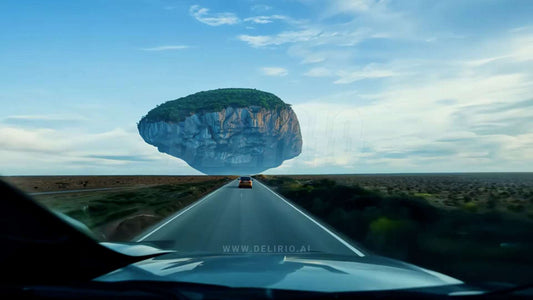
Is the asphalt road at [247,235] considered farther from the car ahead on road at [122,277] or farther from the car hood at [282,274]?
the car ahead on road at [122,277]

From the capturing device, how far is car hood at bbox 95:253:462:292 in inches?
125

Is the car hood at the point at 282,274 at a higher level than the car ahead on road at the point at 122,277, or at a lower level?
lower

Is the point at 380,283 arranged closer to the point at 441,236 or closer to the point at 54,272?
the point at 54,272

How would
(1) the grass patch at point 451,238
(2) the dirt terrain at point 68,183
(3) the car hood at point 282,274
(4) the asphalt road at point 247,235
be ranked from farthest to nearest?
(4) the asphalt road at point 247,235 → (1) the grass patch at point 451,238 → (3) the car hood at point 282,274 → (2) the dirt terrain at point 68,183

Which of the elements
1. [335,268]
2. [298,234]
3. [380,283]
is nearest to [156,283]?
[380,283]

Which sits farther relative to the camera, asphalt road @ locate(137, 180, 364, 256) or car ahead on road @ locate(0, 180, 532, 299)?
asphalt road @ locate(137, 180, 364, 256)

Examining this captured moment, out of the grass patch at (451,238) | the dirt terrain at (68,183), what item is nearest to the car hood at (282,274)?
the dirt terrain at (68,183)

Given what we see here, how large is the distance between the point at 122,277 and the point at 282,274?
1256 mm

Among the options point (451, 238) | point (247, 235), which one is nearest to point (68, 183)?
point (247, 235)

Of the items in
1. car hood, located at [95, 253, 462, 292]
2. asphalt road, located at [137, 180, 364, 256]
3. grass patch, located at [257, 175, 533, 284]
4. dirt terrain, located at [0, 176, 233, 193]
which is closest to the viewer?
dirt terrain, located at [0, 176, 233, 193]

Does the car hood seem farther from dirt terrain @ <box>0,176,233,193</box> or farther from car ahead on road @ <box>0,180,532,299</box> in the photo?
dirt terrain @ <box>0,176,233,193</box>

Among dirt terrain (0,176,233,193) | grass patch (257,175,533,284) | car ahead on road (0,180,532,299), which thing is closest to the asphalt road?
grass patch (257,175,533,284)

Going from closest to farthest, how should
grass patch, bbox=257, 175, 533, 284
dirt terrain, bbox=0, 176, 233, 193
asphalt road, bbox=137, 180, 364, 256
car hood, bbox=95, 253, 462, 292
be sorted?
Answer: dirt terrain, bbox=0, 176, 233, 193, car hood, bbox=95, 253, 462, 292, grass patch, bbox=257, 175, 533, 284, asphalt road, bbox=137, 180, 364, 256

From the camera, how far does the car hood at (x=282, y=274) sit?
3176 millimetres
